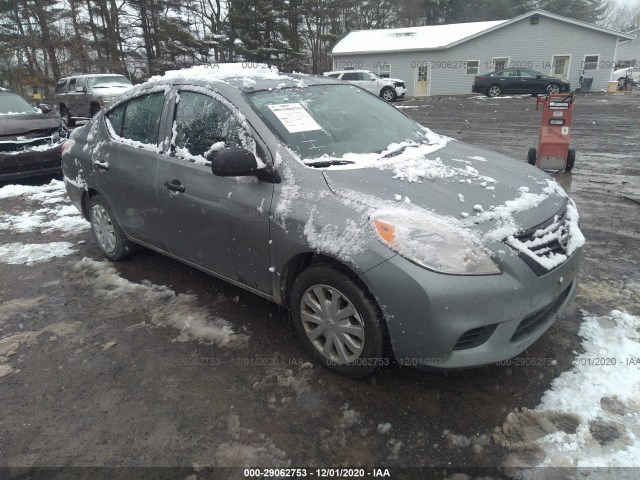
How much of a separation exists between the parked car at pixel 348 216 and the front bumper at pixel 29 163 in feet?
15.2

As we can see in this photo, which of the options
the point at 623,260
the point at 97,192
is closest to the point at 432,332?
the point at 623,260

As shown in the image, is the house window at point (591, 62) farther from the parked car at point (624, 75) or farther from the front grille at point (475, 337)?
the front grille at point (475, 337)

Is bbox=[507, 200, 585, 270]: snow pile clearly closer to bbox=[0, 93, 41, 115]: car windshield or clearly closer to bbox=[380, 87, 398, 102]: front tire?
bbox=[0, 93, 41, 115]: car windshield

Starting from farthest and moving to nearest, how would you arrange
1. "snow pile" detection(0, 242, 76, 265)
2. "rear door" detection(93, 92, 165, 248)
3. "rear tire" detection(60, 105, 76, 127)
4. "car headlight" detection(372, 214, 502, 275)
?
"rear tire" detection(60, 105, 76, 127)
"snow pile" detection(0, 242, 76, 265)
"rear door" detection(93, 92, 165, 248)
"car headlight" detection(372, 214, 502, 275)

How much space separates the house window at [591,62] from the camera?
2860 centimetres

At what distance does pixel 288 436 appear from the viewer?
2412 millimetres

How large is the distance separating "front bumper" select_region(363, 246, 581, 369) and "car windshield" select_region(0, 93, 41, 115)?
8718mm

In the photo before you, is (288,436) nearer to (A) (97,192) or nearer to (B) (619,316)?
(B) (619,316)

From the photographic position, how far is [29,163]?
767 cm

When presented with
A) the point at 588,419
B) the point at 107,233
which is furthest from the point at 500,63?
the point at 588,419

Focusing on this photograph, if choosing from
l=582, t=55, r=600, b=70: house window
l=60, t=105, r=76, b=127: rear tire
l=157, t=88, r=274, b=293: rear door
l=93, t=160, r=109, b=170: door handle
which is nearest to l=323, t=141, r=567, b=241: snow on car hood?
l=157, t=88, r=274, b=293: rear door

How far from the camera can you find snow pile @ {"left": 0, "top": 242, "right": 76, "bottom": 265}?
191 inches

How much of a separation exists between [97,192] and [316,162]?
2673 millimetres

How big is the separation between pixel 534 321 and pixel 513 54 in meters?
32.1
